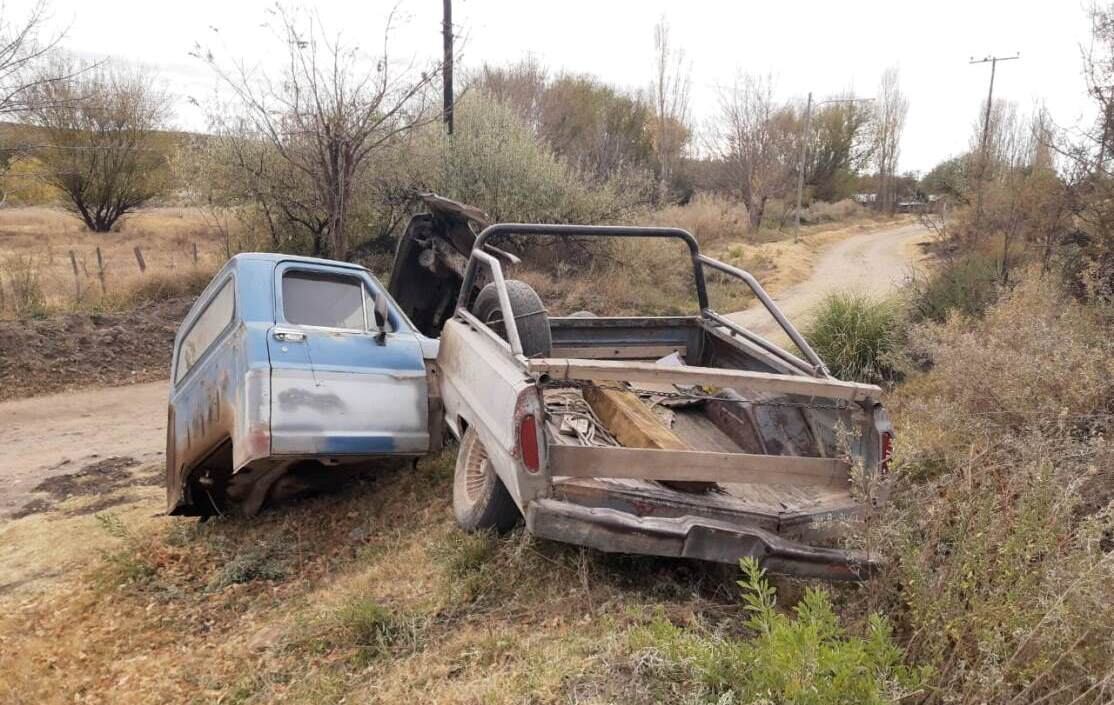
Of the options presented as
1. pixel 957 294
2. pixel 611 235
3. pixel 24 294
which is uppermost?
pixel 611 235

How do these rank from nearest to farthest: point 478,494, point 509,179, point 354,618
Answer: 1. point 354,618
2. point 478,494
3. point 509,179

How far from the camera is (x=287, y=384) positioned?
14.5 ft

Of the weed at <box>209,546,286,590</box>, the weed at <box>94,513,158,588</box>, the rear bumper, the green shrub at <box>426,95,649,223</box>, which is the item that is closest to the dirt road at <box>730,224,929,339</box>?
the green shrub at <box>426,95,649,223</box>

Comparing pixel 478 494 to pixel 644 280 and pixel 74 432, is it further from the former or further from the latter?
pixel 644 280

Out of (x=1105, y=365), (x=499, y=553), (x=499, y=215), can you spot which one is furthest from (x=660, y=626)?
(x=499, y=215)

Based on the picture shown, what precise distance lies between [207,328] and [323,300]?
907mm

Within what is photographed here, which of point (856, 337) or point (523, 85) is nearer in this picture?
point (856, 337)

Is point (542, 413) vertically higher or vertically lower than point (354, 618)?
higher

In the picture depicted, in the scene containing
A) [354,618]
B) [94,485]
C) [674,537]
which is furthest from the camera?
[94,485]

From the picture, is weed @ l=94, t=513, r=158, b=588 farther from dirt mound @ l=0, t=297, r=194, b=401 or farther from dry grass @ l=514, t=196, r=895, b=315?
dry grass @ l=514, t=196, r=895, b=315

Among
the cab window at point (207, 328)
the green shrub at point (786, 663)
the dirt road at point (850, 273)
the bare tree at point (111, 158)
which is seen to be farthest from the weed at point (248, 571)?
the bare tree at point (111, 158)

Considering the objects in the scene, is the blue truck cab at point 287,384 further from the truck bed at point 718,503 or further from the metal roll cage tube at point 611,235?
the truck bed at point 718,503

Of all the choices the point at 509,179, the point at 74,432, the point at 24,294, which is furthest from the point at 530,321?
the point at 509,179

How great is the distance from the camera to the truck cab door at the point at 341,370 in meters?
4.43
